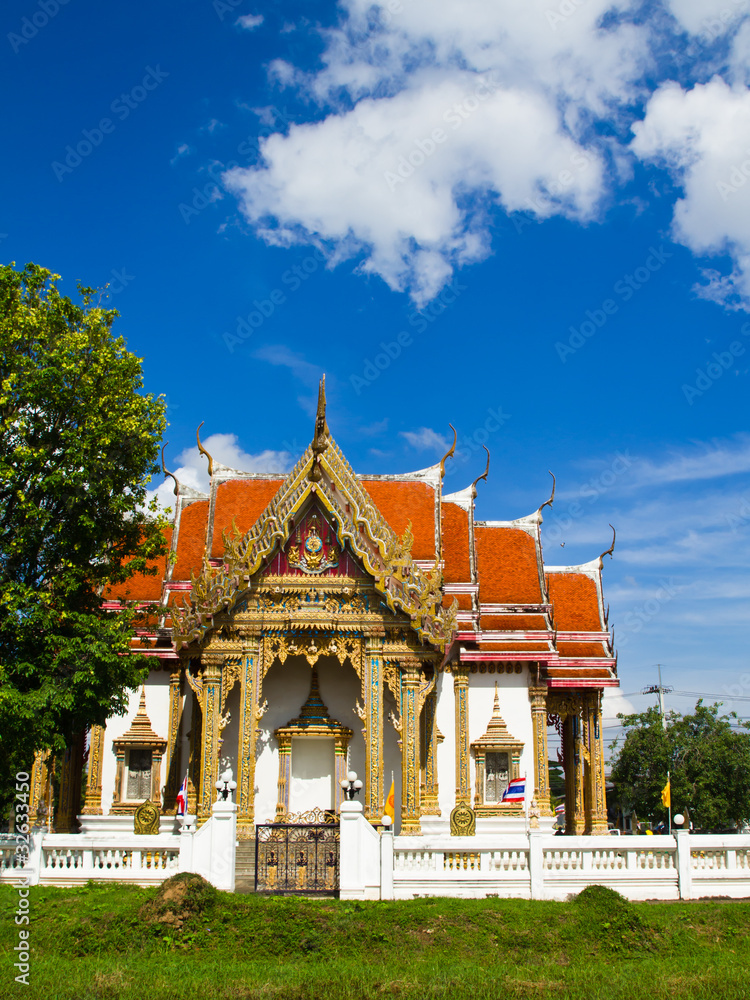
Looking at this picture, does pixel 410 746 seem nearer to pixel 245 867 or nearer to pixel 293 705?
pixel 293 705

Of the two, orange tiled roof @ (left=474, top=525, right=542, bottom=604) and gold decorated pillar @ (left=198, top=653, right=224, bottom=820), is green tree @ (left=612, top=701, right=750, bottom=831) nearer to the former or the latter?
orange tiled roof @ (left=474, top=525, right=542, bottom=604)

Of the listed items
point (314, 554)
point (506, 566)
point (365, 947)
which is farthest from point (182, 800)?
point (506, 566)

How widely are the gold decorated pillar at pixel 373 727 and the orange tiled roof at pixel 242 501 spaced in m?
5.88

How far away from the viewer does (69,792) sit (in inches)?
824

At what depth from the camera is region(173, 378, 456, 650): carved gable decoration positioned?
17.5 meters

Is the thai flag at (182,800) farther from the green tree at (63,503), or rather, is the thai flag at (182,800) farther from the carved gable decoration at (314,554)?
the carved gable decoration at (314,554)

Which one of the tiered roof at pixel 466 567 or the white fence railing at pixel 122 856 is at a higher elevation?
the tiered roof at pixel 466 567

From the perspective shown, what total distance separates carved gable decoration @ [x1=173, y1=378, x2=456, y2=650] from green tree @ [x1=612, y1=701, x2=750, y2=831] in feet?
98.2

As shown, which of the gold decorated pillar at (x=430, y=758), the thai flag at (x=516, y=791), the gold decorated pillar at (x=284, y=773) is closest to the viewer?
the gold decorated pillar at (x=284, y=773)

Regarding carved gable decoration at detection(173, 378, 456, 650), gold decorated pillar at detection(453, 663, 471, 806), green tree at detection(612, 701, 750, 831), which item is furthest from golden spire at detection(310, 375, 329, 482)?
green tree at detection(612, 701, 750, 831)

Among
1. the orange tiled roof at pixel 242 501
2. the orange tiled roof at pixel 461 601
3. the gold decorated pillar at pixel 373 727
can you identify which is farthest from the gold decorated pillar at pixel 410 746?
the orange tiled roof at pixel 242 501

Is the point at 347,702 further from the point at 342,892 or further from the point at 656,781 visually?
the point at 656,781

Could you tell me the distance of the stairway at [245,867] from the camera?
14.8m

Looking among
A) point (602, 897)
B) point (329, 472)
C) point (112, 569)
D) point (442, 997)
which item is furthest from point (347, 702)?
point (442, 997)
